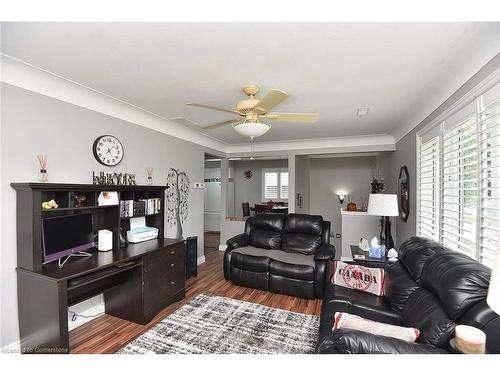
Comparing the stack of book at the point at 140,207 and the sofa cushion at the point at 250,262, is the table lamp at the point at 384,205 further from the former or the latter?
the stack of book at the point at 140,207

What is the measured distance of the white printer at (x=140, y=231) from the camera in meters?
2.89

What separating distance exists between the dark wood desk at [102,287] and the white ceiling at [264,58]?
176 cm

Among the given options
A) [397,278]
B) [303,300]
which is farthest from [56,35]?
[303,300]

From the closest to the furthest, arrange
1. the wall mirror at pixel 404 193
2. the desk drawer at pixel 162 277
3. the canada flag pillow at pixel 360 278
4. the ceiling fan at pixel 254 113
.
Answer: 1. the ceiling fan at pixel 254 113
2. the canada flag pillow at pixel 360 278
3. the desk drawer at pixel 162 277
4. the wall mirror at pixel 404 193

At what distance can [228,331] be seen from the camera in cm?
230

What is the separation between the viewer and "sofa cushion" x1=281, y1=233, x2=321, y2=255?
362 centimetres

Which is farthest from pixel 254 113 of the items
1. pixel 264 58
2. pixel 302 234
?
pixel 302 234

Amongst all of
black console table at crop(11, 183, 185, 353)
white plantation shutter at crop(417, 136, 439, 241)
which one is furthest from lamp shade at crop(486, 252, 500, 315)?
black console table at crop(11, 183, 185, 353)

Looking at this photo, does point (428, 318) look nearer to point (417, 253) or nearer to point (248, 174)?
point (417, 253)

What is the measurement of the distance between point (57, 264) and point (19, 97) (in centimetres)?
152

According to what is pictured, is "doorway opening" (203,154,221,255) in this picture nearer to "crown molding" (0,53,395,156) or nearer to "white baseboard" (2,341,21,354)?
"crown molding" (0,53,395,156)

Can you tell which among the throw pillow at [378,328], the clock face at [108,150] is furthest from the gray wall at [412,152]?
the clock face at [108,150]
